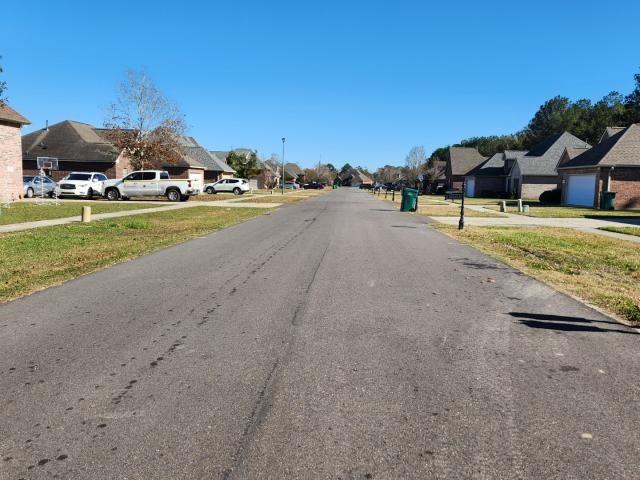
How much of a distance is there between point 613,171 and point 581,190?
3.66 metres

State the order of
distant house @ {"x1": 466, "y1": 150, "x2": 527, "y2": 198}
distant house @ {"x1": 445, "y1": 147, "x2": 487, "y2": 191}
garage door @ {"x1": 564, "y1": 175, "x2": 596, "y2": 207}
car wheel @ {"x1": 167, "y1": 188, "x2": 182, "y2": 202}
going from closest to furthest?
1. car wheel @ {"x1": 167, "y1": 188, "x2": 182, "y2": 202}
2. garage door @ {"x1": 564, "y1": 175, "x2": 596, "y2": 207}
3. distant house @ {"x1": 466, "y1": 150, "x2": 527, "y2": 198}
4. distant house @ {"x1": 445, "y1": 147, "x2": 487, "y2": 191}

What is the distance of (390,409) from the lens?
11.6ft

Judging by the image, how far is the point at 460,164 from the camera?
72.5 m

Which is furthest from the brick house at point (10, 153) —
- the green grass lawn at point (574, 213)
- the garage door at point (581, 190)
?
the garage door at point (581, 190)

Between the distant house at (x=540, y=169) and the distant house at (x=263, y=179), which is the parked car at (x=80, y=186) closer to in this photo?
the distant house at (x=540, y=169)

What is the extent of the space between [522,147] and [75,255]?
102m

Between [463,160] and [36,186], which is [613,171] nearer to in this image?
[463,160]

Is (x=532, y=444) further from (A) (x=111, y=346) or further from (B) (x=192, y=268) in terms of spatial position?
(B) (x=192, y=268)

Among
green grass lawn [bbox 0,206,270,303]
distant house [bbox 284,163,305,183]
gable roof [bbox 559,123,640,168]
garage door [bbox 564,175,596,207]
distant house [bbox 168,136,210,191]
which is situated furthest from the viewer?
distant house [bbox 284,163,305,183]

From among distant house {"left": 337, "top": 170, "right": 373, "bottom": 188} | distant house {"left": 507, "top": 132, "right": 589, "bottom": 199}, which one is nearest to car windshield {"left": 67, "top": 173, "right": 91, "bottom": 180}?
distant house {"left": 507, "top": 132, "right": 589, "bottom": 199}

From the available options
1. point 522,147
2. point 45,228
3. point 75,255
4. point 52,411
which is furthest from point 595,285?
point 522,147

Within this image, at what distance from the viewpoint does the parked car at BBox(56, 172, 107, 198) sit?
1369 inches

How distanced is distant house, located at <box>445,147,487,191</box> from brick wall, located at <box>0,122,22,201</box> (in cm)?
5479

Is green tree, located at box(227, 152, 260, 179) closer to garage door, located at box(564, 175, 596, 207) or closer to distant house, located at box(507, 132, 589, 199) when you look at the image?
distant house, located at box(507, 132, 589, 199)
